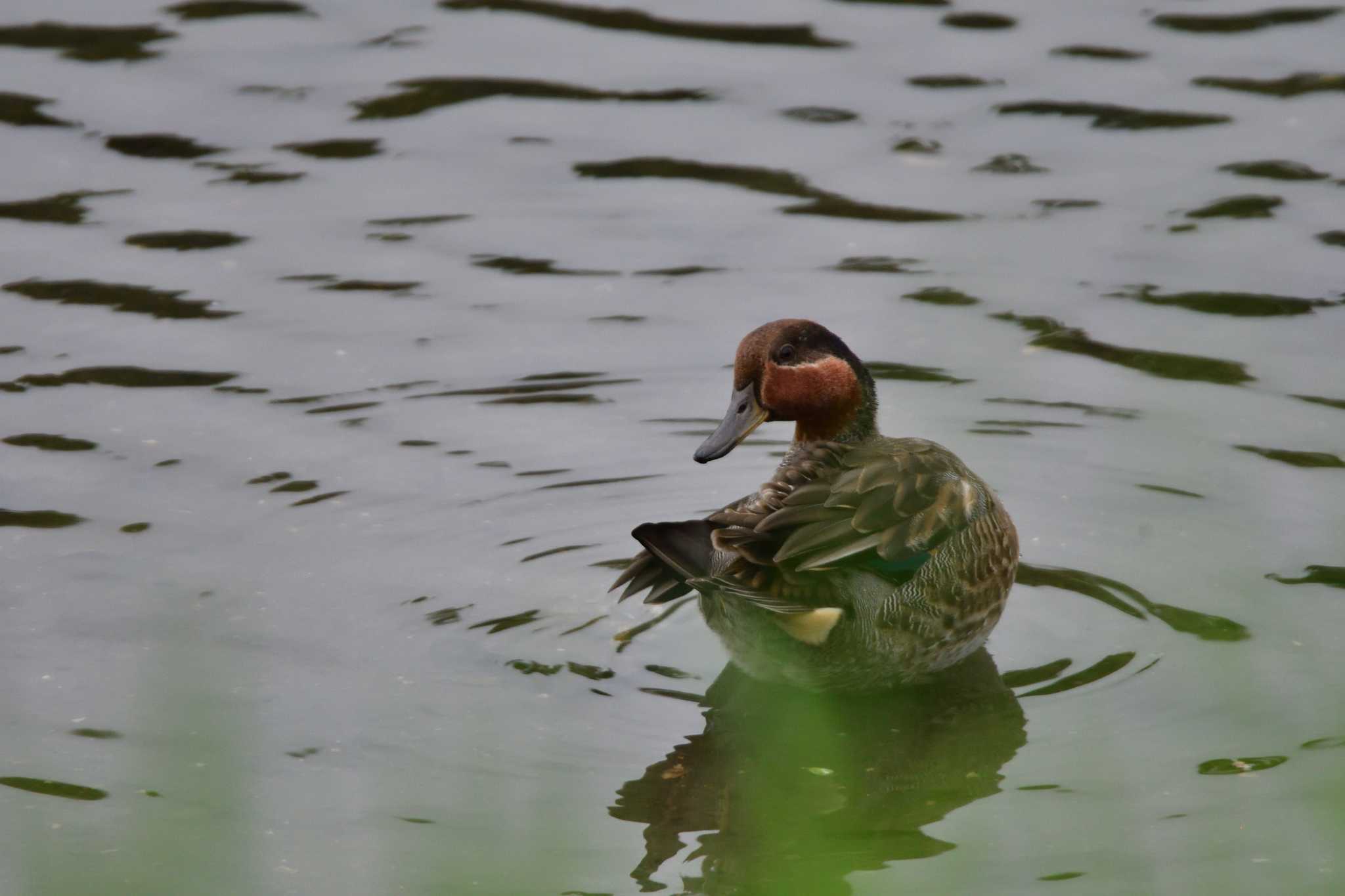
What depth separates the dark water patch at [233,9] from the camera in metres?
13.4

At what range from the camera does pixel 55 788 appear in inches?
231

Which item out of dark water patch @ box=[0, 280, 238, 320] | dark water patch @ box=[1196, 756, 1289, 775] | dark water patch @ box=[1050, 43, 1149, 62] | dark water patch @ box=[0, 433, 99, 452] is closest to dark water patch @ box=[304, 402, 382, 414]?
dark water patch @ box=[0, 433, 99, 452]

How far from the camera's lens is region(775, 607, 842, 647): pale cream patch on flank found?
6.20 m

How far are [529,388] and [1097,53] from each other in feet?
18.3

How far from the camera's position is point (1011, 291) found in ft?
32.4

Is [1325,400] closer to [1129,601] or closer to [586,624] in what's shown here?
[1129,601]

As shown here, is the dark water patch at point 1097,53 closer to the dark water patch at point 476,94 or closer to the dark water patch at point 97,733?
the dark water patch at point 476,94

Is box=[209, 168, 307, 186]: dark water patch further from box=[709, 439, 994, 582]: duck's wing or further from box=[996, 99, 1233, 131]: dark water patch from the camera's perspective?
box=[709, 439, 994, 582]: duck's wing

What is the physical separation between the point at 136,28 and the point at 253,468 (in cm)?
599

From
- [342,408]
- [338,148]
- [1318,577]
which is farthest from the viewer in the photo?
[338,148]

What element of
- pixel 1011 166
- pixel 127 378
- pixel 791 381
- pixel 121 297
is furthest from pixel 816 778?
pixel 1011 166

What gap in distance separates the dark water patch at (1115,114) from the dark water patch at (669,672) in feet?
20.2

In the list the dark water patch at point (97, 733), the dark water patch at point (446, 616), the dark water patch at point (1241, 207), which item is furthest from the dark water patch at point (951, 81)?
the dark water patch at point (97, 733)

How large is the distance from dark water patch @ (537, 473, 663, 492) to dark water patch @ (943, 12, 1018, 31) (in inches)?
241
